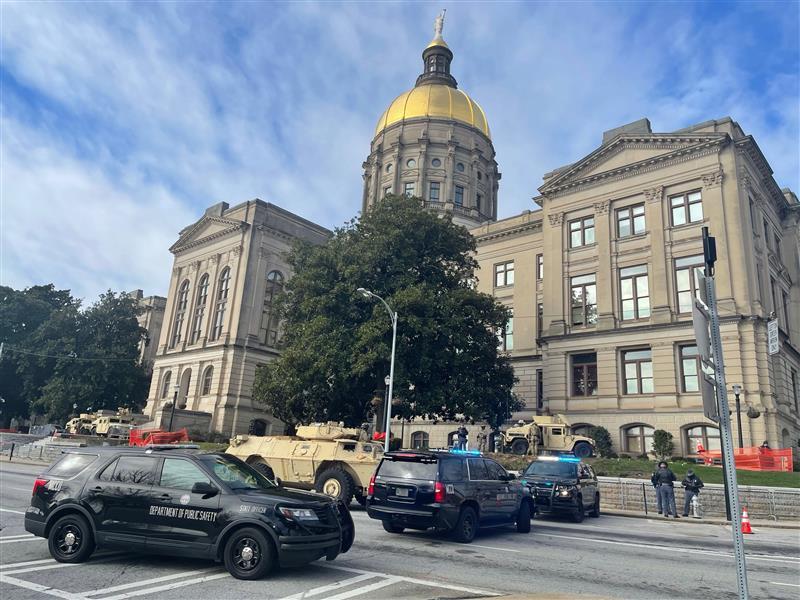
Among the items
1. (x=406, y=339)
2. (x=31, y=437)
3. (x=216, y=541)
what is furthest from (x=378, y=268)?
(x=31, y=437)

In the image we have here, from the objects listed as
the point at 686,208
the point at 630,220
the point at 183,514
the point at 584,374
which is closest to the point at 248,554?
the point at 183,514

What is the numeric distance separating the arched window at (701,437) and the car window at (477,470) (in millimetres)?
24212

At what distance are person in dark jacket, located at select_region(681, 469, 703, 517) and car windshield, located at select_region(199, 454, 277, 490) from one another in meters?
15.4

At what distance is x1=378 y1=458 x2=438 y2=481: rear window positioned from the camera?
11.9 metres

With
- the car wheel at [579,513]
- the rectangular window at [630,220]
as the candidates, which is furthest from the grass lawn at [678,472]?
the rectangular window at [630,220]

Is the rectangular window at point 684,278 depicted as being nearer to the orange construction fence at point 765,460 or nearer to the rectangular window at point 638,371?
the rectangular window at point 638,371

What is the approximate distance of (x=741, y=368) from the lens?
31531mm

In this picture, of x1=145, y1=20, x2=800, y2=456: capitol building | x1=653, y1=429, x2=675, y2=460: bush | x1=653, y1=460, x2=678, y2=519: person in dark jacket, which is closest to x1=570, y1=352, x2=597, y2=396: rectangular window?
x1=145, y1=20, x2=800, y2=456: capitol building

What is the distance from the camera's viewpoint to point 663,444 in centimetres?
3189

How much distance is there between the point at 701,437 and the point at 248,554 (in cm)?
3120

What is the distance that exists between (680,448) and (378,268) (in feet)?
63.7

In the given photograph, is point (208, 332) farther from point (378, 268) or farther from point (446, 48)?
point (446, 48)

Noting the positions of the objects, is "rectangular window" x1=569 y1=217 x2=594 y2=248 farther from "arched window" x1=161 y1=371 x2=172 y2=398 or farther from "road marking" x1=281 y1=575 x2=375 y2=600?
"arched window" x1=161 y1=371 x2=172 y2=398

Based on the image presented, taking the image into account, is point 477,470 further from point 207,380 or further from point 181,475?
point 207,380
